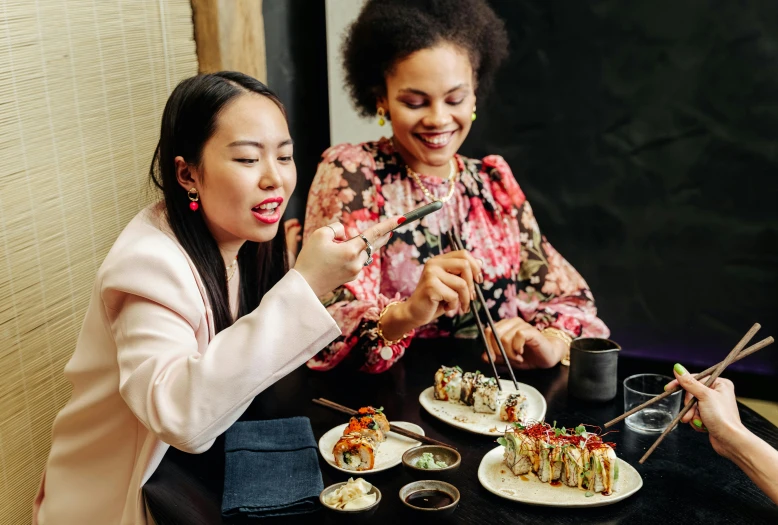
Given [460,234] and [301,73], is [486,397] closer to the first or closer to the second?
[460,234]

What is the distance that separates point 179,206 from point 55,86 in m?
0.62

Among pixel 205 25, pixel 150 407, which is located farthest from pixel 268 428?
pixel 205 25

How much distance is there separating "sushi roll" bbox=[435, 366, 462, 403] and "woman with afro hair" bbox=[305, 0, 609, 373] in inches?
8.9

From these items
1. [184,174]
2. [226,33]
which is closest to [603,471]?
[184,174]

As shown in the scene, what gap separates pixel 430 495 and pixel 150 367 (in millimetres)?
524

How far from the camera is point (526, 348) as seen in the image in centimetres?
184

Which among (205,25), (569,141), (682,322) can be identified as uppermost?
(205,25)

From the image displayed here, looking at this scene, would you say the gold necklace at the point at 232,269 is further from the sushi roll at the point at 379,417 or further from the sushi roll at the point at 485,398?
the sushi roll at the point at 485,398

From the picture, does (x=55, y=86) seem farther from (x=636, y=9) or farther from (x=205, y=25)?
(x=636, y=9)

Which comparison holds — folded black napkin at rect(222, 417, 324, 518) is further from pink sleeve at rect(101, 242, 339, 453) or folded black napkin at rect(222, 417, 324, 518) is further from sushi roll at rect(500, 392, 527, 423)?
sushi roll at rect(500, 392, 527, 423)

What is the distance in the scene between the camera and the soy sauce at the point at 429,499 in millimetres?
1236

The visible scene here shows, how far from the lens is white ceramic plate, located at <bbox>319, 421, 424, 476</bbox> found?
137 cm

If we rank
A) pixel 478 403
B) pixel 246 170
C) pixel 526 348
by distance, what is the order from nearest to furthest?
pixel 246 170 < pixel 478 403 < pixel 526 348

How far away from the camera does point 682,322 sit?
2.88 meters
